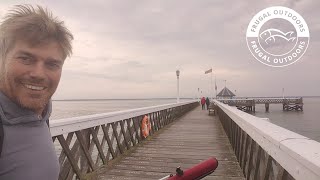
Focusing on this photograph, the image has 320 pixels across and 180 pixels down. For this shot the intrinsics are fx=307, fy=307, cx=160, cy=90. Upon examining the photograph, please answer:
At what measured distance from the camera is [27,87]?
167 cm

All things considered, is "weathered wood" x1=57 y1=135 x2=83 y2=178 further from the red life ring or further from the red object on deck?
the red life ring

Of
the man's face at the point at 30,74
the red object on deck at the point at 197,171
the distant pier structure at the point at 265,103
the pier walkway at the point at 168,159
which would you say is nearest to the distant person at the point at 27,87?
the man's face at the point at 30,74

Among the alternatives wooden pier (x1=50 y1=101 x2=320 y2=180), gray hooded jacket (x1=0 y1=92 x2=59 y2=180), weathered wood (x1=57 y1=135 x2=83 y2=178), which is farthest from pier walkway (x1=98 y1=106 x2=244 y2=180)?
gray hooded jacket (x1=0 y1=92 x2=59 y2=180)

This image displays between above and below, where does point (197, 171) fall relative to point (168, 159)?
above

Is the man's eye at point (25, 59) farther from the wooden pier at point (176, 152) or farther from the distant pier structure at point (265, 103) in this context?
the distant pier structure at point (265, 103)

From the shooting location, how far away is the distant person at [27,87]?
156 centimetres

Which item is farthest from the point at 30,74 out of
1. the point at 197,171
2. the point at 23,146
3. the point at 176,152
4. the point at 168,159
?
the point at 176,152

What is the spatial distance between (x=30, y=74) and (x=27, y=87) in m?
0.07

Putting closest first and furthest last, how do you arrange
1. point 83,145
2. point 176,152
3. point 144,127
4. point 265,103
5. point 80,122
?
point 80,122
point 83,145
point 176,152
point 144,127
point 265,103

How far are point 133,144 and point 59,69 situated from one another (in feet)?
25.7

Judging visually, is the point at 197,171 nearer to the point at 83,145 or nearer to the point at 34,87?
the point at 34,87

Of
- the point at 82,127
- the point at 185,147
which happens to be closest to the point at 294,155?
the point at 82,127

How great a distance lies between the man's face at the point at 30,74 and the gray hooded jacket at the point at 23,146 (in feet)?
0.16

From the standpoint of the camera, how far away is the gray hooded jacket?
1.53 meters
